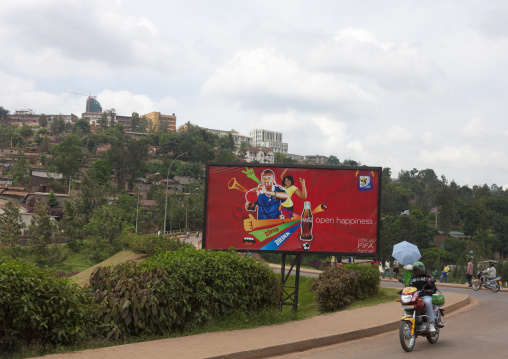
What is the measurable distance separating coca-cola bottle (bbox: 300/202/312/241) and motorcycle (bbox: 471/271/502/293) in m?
14.8

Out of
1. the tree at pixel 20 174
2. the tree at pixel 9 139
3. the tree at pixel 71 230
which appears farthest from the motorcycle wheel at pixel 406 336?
the tree at pixel 9 139

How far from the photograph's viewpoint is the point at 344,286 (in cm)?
1481

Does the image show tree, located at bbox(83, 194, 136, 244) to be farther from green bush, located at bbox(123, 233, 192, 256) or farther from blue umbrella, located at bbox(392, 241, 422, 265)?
blue umbrella, located at bbox(392, 241, 422, 265)

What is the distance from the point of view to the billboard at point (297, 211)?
13688 mm

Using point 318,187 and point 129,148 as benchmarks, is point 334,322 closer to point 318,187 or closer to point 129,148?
point 318,187

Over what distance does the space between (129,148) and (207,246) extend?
92.5 meters

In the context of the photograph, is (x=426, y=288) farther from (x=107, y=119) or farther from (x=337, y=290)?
(x=107, y=119)

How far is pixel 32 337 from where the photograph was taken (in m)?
7.93

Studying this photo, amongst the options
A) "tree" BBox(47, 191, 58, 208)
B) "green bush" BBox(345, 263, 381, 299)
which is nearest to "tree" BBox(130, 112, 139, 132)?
"tree" BBox(47, 191, 58, 208)

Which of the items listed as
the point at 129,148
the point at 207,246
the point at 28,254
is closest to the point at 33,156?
the point at 129,148

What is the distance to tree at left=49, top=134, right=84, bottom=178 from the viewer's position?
95.8 m

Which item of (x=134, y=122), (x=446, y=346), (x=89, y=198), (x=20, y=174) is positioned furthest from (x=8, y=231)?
(x=134, y=122)

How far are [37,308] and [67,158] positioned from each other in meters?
93.7

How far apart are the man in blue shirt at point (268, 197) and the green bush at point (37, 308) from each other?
601 cm
